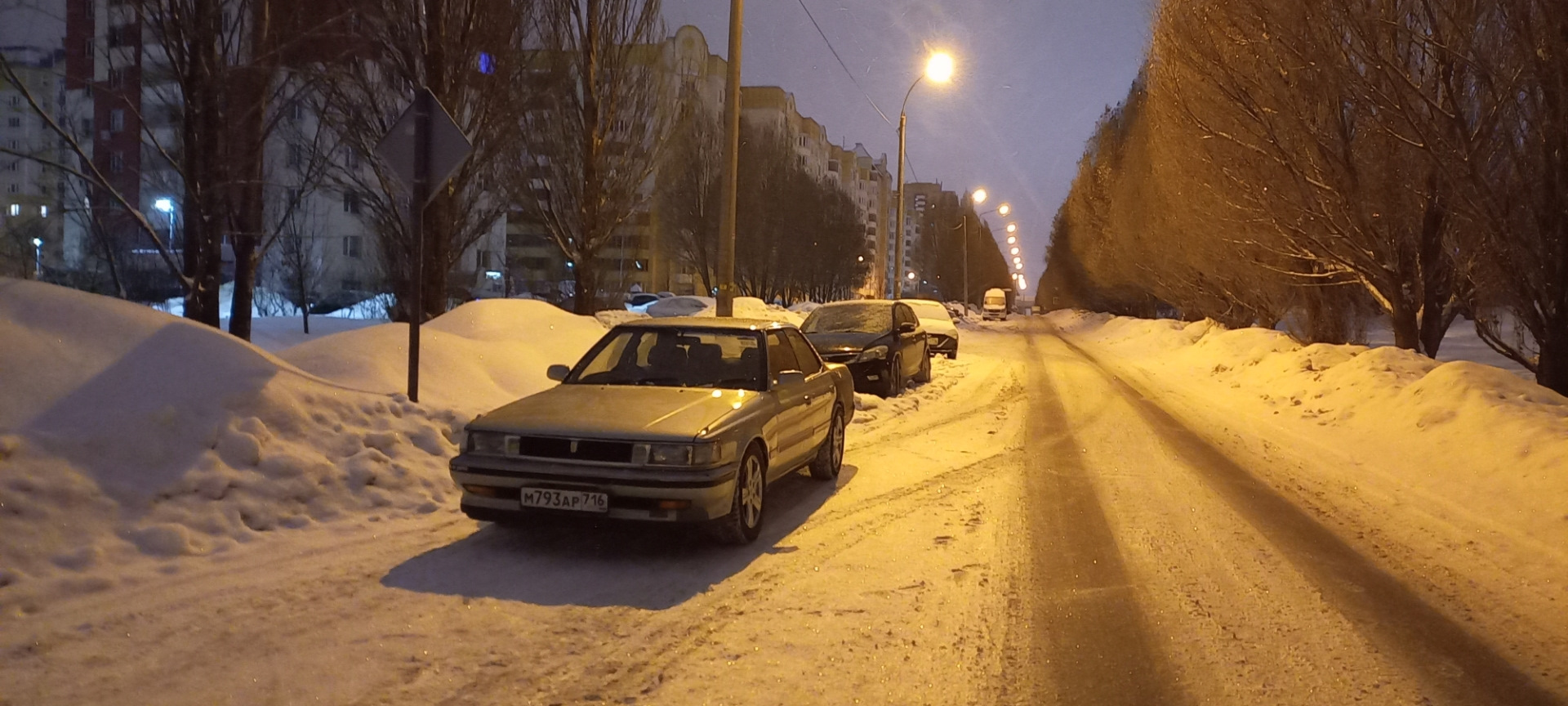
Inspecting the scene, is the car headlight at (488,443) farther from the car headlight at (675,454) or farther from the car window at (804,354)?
the car window at (804,354)

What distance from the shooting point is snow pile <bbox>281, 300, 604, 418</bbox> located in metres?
9.35

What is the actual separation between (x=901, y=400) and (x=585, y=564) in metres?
9.35

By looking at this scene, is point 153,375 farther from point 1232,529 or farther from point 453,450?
point 1232,529

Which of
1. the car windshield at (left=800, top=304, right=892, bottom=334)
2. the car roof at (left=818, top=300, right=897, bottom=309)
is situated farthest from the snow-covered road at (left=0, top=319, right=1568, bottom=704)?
the car roof at (left=818, top=300, right=897, bottom=309)

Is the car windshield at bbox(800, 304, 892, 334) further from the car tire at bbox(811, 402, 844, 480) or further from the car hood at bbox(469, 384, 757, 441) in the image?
the car hood at bbox(469, 384, 757, 441)

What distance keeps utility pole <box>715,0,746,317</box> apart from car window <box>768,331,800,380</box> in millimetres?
5213

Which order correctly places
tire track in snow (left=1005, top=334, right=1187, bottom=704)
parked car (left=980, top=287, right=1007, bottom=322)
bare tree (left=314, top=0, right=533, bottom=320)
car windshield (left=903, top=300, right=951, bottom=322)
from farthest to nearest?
parked car (left=980, top=287, right=1007, bottom=322) < car windshield (left=903, top=300, right=951, bottom=322) < bare tree (left=314, top=0, right=533, bottom=320) < tire track in snow (left=1005, top=334, right=1187, bottom=704)

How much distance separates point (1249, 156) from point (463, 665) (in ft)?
50.8

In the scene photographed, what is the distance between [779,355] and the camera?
7.63m

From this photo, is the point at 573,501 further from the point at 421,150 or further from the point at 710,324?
the point at 421,150


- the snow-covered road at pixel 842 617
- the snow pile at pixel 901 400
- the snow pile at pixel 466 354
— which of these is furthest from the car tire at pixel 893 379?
the snow-covered road at pixel 842 617

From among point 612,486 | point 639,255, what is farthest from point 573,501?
point 639,255

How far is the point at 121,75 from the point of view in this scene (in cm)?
1155

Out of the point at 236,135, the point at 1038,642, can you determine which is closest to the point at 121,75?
the point at 236,135
